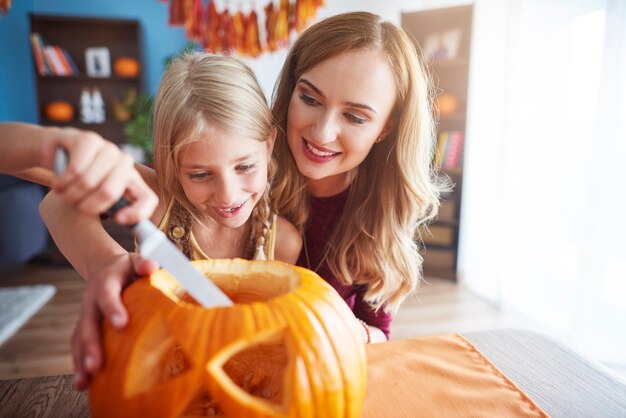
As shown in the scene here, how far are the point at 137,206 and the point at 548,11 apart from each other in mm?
2372

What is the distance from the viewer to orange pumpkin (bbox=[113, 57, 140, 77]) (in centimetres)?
326

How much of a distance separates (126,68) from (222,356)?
11.1ft

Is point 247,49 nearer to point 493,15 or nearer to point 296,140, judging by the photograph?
point 493,15

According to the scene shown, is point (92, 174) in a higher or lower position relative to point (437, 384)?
higher

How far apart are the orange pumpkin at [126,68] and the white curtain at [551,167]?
2.48 m

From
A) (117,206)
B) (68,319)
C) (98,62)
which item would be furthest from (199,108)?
(98,62)

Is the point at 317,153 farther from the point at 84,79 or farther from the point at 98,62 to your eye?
the point at 84,79

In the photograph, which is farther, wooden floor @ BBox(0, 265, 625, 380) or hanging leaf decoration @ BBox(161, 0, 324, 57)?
hanging leaf decoration @ BBox(161, 0, 324, 57)

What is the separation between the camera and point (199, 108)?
777 millimetres

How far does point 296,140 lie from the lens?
0.97 meters

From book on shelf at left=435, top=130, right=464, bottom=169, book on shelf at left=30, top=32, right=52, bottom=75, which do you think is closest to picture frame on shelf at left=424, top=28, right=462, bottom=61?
book on shelf at left=435, top=130, right=464, bottom=169

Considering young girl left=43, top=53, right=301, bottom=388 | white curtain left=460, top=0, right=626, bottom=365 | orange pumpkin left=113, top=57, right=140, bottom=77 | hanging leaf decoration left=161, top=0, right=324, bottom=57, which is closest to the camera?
young girl left=43, top=53, right=301, bottom=388

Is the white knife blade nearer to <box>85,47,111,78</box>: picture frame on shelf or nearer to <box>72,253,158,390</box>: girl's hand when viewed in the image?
<box>72,253,158,390</box>: girl's hand

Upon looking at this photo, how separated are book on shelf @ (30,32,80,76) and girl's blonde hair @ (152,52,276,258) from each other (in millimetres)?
2950
